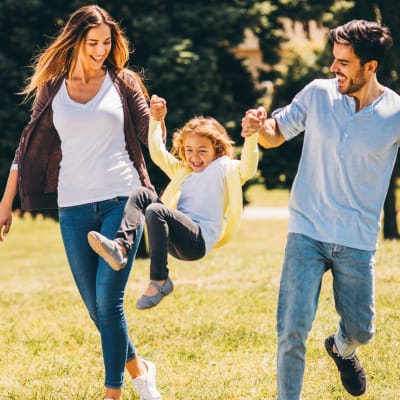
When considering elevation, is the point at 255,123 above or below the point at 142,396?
above

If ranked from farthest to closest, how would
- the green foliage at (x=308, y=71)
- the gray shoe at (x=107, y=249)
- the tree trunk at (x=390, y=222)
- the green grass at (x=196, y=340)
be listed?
1. the tree trunk at (x=390, y=222)
2. the green foliage at (x=308, y=71)
3. the green grass at (x=196, y=340)
4. the gray shoe at (x=107, y=249)

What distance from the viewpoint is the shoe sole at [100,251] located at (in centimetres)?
472

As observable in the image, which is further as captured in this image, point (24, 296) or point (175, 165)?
point (24, 296)

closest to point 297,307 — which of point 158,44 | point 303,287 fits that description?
point 303,287

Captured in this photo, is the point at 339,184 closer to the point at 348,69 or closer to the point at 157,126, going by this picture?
the point at 348,69

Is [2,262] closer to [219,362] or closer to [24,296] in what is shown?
[24,296]

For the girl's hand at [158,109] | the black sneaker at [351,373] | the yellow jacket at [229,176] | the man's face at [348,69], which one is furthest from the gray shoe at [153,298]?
the man's face at [348,69]

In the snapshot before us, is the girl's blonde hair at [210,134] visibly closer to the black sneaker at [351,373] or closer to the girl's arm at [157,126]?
the girl's arm at [157,126]

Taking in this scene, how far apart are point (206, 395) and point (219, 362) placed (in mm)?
949

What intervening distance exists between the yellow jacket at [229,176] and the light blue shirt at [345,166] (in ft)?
1.74

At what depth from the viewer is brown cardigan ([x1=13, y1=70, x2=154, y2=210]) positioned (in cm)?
519

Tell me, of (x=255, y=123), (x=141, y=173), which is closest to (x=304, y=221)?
(x=255, y=123)

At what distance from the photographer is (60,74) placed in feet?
17.3

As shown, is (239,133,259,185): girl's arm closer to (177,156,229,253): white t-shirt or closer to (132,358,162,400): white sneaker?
(177,156,229,253): white t-shirt
